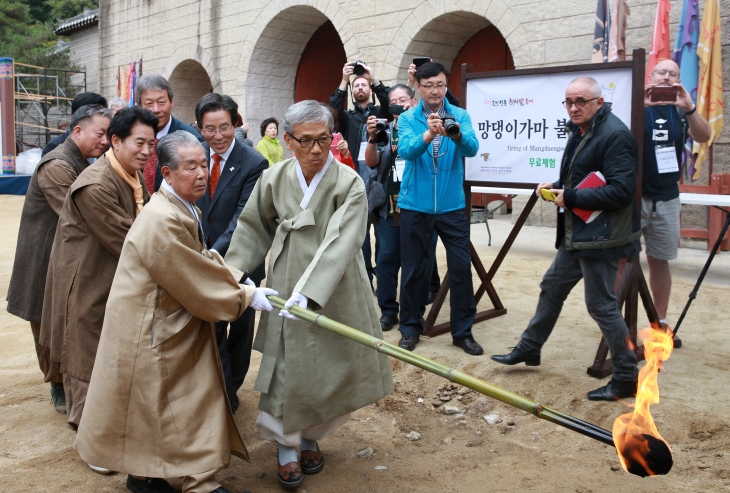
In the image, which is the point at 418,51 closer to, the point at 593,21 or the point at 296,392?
the point at 593,21

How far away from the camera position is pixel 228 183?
12.6 ft

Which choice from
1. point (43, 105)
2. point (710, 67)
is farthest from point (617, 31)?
point (43, 105)

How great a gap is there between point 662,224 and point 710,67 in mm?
3886

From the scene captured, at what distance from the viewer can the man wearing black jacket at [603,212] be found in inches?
147

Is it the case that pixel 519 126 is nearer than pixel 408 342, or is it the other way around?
pixel 408 342

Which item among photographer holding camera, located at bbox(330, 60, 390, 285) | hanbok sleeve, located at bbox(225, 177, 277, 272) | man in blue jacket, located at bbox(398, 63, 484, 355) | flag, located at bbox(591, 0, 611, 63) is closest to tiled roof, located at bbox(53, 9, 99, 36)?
flag, located at bbox(591, 0, 611, 63)

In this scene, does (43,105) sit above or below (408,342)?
above

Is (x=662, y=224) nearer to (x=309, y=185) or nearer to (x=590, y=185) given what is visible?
(x=590, y=185)

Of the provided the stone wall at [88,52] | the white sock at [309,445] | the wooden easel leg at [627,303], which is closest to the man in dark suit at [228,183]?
the white sock at [309,445]

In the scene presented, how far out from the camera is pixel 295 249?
10.4 feet

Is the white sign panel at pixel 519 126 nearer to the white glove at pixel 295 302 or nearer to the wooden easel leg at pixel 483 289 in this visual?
the wooden easel leg at pixel 483 289

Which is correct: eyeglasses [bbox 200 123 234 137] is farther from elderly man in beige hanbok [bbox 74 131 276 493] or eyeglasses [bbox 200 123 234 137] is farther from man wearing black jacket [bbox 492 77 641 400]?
man wearing black jacket [bbox 492 77 641 400]

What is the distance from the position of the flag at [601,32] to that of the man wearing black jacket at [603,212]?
490 cm

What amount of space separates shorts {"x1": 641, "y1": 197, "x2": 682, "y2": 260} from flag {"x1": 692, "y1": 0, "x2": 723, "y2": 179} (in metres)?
3.42
